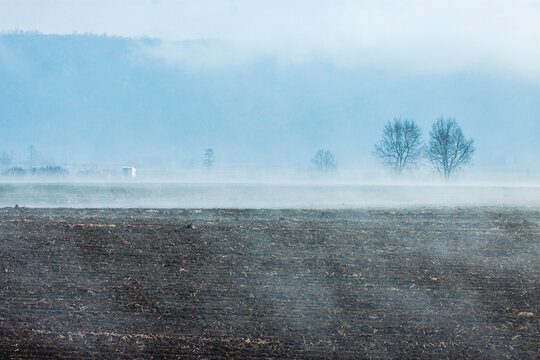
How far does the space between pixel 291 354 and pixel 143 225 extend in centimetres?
1059

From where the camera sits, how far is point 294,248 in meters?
15.5

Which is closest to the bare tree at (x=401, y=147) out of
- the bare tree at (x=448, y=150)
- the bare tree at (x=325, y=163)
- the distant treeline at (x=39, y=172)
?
the bare tree at (x=448, y=150)

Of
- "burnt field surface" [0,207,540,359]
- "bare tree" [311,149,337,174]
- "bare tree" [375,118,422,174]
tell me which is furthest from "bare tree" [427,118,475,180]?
"burnt field surface" [0,207,540,359]

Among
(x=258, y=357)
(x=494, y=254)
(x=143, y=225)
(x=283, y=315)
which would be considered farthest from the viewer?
(x=143, y=225)

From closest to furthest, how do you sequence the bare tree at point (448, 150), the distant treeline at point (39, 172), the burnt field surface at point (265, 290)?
the burnt field surface at point (265, 290), the bare tree at point (448, 150), the distant treeline at point (39, 172)

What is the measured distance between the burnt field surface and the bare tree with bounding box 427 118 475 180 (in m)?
61.8

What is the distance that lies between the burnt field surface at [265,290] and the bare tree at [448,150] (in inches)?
2432

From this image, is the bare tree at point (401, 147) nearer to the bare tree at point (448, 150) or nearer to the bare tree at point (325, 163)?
the bare tree at point (448, 150)

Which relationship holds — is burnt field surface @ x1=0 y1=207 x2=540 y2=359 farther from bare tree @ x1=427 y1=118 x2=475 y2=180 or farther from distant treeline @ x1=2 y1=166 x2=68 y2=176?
distant treeline @ x1=2 y1=166 x2=68 y2=176

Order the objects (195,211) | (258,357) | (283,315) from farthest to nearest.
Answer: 1. (195,211)
2. (283,315)
3. (258,357)

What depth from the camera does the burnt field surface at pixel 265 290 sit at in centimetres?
922

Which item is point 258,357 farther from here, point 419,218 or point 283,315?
point 419,218

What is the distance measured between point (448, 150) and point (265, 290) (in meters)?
72.2

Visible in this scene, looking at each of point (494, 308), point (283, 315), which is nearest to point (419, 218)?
point (494, 308)
